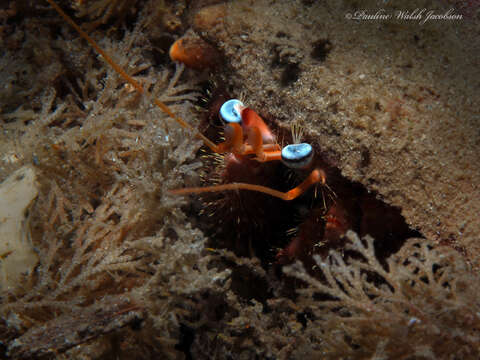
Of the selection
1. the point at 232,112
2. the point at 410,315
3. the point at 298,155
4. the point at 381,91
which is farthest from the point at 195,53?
the point at 410,315

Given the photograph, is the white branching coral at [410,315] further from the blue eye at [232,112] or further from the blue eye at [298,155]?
the blue eye at [232,112]

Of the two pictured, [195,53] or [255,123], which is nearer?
[255,123]

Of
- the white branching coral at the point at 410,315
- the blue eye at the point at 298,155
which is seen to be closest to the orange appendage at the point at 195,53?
the blue eye at the point at 298,155

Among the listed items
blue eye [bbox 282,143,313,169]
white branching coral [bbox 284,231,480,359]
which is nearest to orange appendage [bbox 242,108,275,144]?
blue eye [bbox 282,143,313,169]

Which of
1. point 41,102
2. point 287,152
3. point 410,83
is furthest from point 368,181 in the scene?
point 41,102

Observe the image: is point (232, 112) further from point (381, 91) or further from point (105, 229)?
point (105, 229)

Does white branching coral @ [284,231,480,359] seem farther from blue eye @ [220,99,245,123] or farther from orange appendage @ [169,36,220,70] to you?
orange appendage @ [169,36,220,70]

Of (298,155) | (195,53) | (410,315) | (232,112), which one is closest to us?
(410,315)
